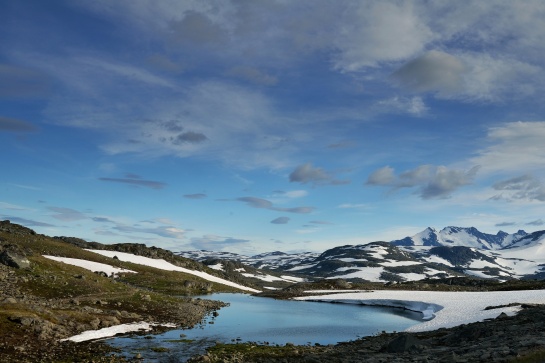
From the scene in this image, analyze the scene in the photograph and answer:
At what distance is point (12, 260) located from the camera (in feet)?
241

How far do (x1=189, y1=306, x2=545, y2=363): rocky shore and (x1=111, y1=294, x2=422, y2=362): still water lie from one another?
4095 mm

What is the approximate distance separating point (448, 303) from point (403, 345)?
57.2 meters

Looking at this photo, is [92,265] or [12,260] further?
[92,265]

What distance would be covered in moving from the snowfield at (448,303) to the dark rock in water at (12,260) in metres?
65.4

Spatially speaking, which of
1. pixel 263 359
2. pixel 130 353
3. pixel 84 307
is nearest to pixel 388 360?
pixel 263 359

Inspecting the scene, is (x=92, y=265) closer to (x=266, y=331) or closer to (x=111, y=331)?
(x=266, y=331)

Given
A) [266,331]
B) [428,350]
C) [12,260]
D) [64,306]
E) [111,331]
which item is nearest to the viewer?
[428,350]

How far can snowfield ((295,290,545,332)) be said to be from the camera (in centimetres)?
6014

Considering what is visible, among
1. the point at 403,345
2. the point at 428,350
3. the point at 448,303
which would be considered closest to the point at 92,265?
the point at 448,303

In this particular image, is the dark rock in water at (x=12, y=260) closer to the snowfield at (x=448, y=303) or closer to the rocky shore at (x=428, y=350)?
the rocky shore at (x=428, y=350)

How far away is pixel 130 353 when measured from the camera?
36.1 metres

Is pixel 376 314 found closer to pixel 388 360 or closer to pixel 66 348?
pixel 388 360

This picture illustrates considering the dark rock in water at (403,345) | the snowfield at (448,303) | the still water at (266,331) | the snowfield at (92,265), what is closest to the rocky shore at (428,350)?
the dark rock in water at (403,345)

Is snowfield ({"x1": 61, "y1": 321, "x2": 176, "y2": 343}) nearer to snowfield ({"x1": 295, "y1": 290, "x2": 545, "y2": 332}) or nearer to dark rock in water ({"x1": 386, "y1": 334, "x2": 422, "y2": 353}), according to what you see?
dark rock in water ({"x1": 386, "y1": 334, "x2": 422, "y2": 353})
